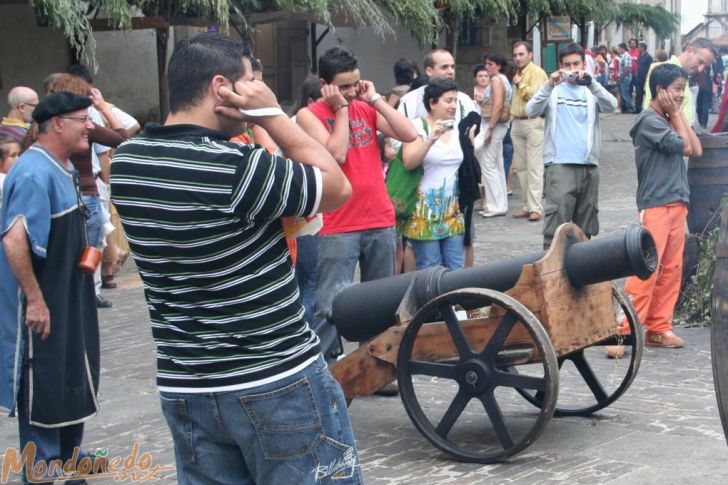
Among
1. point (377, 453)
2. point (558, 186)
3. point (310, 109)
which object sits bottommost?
point (377, 453)

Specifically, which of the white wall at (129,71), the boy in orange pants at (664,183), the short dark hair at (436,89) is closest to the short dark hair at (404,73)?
the short dark hair at (436,89)

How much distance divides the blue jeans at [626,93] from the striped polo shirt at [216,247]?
32.8 meters

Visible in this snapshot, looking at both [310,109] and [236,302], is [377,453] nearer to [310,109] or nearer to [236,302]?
[310,109]

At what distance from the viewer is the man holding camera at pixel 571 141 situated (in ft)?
30.3

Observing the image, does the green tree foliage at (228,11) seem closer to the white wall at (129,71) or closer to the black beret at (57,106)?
the white wall at (129,71)

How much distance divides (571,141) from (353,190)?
11.2ft

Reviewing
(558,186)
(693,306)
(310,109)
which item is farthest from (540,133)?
(310,109)

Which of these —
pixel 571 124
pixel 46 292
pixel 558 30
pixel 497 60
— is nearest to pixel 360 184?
pixel 46 292

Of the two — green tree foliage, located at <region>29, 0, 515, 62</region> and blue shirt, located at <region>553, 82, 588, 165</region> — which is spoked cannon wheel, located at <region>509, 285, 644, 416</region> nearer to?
blue shirt, located at <region>553, 82, 588, 165</region>

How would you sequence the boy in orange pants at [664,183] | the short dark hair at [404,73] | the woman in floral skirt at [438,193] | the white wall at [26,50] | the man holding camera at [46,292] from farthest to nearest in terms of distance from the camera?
the white wall at [26,50] → the short dark hair at [404,73] → the boy in orange pants at [664,183] → the woman in floral skirt at [438,193] → the man holding camera at [46,292]

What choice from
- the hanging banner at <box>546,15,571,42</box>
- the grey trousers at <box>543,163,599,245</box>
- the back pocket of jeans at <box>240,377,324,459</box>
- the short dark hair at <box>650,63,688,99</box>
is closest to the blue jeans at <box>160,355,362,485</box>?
the back pocket of jeans at <box>240,377,324,459</box>

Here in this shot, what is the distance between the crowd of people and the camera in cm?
301

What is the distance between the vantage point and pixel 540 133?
13.5 metres

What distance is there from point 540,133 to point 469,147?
5554mm
